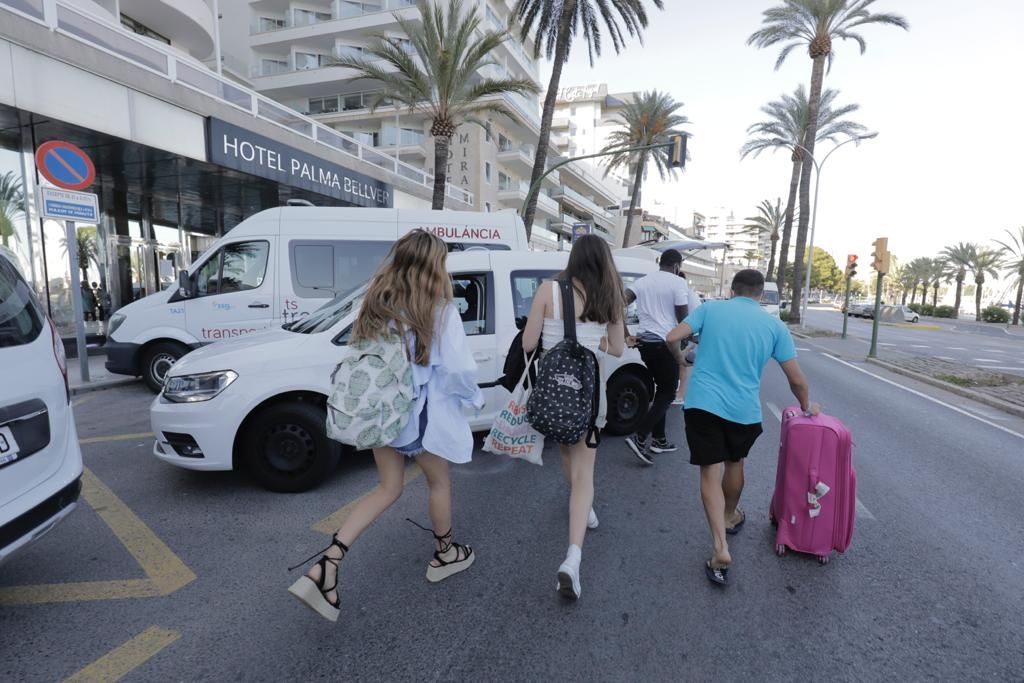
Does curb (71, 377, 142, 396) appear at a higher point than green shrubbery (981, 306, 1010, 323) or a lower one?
higher

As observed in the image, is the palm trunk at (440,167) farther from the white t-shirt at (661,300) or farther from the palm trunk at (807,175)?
the palm trunk at (807,175)

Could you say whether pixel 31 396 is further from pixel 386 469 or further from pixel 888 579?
pixel 888 579

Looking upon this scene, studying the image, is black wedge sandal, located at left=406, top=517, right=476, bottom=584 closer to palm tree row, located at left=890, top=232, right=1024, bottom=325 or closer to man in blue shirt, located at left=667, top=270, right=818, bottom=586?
man in blue shirt, located at left=667, top=270, right=818, bottom=586

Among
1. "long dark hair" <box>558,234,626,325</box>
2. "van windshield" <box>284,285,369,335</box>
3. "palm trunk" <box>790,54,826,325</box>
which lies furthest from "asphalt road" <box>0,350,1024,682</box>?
"palm trunk" <box>790,54,826,325</box>

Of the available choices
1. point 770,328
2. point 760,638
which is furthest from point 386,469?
point 770,328

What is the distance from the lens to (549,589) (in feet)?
9.05

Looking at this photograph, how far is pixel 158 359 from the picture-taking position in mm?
7449

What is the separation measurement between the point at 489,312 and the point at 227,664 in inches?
122

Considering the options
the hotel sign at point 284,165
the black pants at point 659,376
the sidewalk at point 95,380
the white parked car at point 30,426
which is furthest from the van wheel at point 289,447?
the hotel sign at point 284,165

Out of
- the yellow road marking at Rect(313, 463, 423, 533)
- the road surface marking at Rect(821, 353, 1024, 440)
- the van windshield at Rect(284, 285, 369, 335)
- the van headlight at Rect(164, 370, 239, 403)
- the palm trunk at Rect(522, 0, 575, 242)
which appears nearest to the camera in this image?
the yellow road marking at Rect(313, 463, 423, 533)

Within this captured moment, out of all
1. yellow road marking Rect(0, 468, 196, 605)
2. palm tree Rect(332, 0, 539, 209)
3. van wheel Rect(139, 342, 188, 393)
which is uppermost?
palm tree Rect(332, 0, 539, 209)

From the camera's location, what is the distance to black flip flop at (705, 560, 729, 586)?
2.82m

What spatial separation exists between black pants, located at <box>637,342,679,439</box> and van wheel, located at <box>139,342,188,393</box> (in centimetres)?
646

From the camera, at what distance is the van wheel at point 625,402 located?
533 cm
